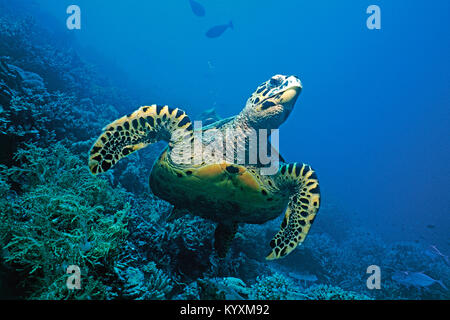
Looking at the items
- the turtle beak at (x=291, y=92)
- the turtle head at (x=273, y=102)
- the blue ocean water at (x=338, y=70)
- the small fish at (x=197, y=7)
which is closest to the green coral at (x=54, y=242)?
the turtle head at (x=273, y=102)

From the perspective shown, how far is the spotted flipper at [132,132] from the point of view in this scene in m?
2.45

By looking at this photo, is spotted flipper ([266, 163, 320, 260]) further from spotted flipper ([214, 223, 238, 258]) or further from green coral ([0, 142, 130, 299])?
green coral ([0, 142, 130, 299])

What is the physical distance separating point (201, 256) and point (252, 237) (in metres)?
1.80

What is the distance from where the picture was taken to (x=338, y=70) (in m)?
95.8

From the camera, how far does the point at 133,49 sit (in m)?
52.7

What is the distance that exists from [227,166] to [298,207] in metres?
1.05

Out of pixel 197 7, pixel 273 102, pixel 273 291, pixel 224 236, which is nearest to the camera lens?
pixel 273 102

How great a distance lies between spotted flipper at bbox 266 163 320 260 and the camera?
2.55 meters

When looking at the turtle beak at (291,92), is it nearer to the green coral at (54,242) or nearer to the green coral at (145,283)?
the green coral at (54,242)

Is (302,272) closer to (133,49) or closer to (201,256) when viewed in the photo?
(201,256)

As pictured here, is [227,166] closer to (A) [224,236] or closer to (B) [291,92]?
(B) [291,92]

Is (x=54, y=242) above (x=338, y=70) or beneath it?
beneath

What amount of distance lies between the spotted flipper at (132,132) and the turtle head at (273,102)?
817mm

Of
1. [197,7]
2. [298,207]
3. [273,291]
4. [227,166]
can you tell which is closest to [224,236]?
[273,291]
